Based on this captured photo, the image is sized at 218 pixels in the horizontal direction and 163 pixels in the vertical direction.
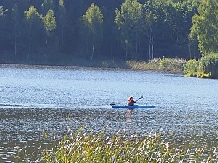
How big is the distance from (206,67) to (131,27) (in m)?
31.8

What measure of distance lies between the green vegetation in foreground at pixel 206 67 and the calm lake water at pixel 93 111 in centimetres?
1080

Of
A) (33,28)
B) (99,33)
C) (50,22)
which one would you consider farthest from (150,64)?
(33,28)

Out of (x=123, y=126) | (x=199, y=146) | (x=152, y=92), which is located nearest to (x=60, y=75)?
(x=152, y=92)

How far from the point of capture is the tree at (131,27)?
124 meters

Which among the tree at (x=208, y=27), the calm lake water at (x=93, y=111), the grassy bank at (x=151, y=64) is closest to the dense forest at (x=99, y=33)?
the grassy bank at (x=151, y=64)

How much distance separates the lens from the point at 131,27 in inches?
4909

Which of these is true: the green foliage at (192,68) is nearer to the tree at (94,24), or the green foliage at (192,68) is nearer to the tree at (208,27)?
the tree at (208,27)

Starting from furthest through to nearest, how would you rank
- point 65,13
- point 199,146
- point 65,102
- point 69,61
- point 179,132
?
point 65,13, point 69,61, point 65,102, point 179,132, point 199,146

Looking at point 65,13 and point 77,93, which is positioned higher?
point 65,13

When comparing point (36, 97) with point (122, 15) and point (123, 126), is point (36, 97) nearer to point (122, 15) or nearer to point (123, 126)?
point (123, 126)

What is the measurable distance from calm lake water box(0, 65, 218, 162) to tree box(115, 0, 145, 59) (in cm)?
4029

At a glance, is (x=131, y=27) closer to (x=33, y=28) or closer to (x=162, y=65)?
(x=162, y=65)

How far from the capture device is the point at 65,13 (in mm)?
132125

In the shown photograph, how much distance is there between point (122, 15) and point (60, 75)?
36.8m
